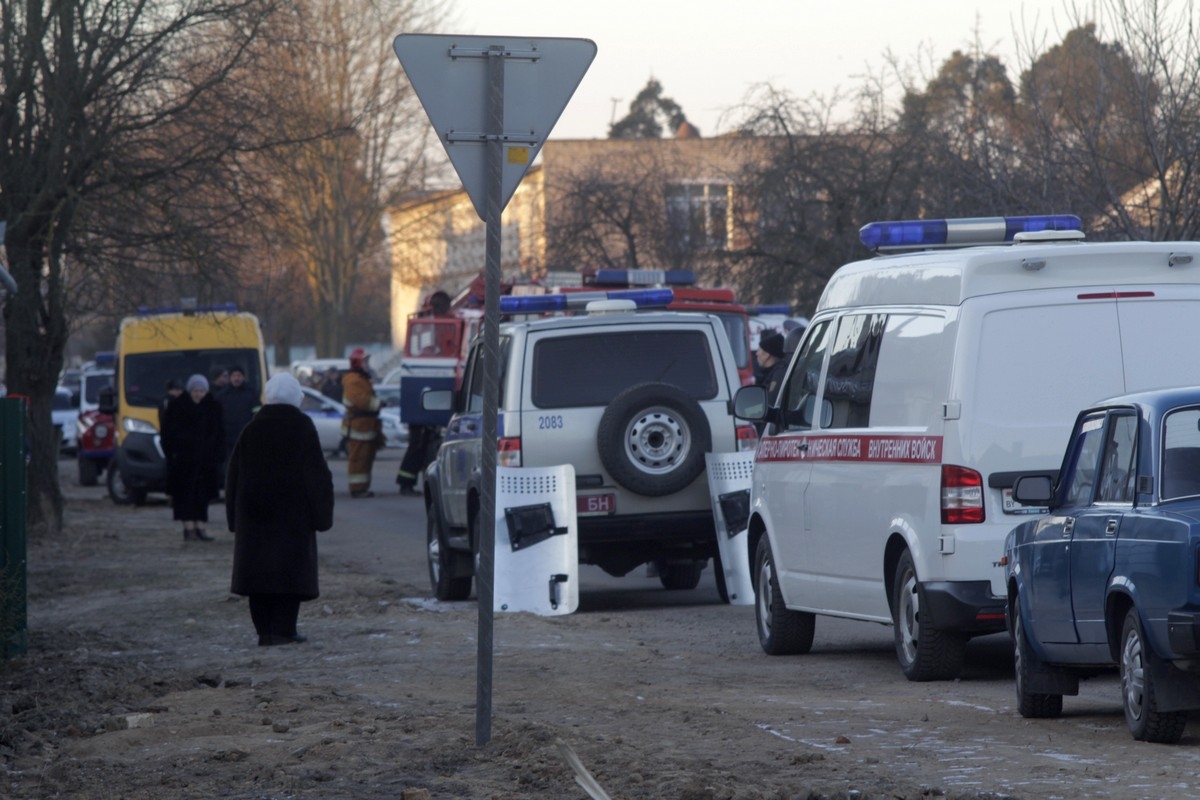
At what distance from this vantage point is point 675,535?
1326 centimetres

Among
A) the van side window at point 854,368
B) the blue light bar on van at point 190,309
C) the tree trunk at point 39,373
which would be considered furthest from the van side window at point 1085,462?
the blue light bar on van at point 190,309

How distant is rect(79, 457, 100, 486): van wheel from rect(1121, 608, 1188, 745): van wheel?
29.6 meters

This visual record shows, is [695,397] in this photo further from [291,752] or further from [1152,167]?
[1152,167]

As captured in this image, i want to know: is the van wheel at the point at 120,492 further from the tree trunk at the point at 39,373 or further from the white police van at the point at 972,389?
the white police van at the point at 972,389

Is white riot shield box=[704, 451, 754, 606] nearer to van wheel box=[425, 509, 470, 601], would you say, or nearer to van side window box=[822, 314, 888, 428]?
van wheel box=[425, 509, 470, 601]

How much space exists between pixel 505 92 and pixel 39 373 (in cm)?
1519

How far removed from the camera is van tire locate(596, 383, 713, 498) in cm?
1291

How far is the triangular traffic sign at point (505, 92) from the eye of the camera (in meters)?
7.14

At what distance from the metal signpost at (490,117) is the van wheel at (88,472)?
28.6 metres

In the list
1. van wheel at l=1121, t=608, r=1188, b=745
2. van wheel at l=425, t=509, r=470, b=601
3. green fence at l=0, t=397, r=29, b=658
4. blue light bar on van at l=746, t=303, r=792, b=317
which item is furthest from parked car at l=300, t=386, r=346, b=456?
van wheel at l=1121, t=608, r=1188, b=745

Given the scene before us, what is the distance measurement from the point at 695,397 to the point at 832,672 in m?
3.93

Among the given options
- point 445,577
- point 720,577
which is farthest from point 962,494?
point 445,577

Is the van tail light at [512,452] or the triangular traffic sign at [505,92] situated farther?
the van tail light at [512,452]

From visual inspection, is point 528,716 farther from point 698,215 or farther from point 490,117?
point 698,215
